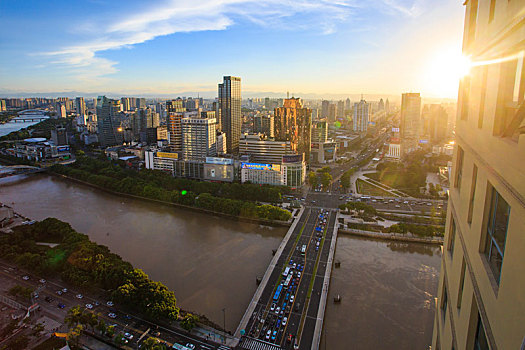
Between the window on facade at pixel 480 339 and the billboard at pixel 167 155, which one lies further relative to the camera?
the billboard at pixel 167 155

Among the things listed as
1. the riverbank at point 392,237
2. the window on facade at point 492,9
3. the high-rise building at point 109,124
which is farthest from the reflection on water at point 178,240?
the high-rise building at point 109,124

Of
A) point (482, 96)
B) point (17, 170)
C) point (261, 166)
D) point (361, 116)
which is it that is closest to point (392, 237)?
point (261, 166)

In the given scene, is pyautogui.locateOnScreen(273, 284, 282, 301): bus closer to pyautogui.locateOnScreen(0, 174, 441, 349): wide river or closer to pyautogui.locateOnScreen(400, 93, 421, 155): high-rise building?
pyautogui.locateOnScreen(0, 174, 441, 349): wide river

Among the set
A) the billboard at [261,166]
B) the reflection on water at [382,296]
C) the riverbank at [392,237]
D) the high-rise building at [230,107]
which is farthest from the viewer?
the high-rise building at [230,107]

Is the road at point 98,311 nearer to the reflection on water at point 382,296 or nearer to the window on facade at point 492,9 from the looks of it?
the reflection on water at point 382,296

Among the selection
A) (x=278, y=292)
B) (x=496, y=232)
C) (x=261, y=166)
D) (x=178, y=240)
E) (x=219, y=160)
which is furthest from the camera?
(x=219, y=160)

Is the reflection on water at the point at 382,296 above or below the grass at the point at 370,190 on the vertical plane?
below

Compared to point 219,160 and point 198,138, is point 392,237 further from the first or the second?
point 198,138
